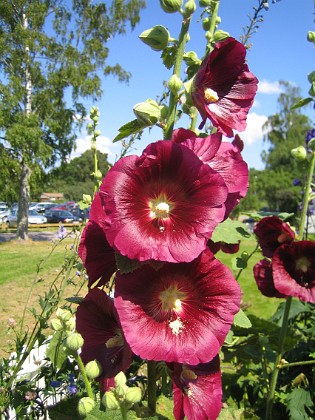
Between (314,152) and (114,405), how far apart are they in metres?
1.34

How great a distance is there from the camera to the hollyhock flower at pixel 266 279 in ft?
5.35

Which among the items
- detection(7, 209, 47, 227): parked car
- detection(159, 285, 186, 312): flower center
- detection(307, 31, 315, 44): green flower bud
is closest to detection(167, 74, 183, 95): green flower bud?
detection(159, 285, 186, 312): flower center

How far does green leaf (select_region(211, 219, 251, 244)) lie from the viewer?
1.08 m

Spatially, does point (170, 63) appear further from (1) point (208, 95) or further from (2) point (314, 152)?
(2) point (314, 152)

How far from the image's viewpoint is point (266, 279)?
1640mm

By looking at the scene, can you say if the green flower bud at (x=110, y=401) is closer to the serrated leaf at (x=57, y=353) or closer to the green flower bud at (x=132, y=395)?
the green flower bud at (x=132, y=395)

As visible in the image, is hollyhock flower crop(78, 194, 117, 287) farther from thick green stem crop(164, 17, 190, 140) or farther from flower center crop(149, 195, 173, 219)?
thick green stem crop(164, 17, 190, 140)

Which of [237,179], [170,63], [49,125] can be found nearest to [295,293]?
[237,179]

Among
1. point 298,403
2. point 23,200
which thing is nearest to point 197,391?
point 298,403

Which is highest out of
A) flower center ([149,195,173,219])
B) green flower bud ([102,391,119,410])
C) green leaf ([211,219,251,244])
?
flower center ([149,195,173,219])

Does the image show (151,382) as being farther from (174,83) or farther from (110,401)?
(174,83)

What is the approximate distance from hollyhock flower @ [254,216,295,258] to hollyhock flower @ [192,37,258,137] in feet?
2.30

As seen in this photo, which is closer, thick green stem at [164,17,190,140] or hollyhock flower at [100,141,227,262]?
hollyhock flower at [100,141,227,262]

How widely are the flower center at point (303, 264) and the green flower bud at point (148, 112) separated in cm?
94
